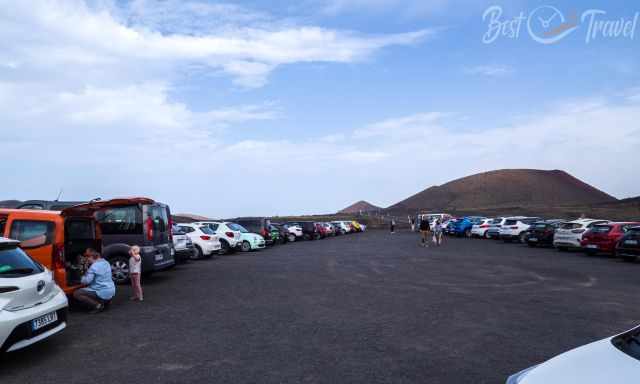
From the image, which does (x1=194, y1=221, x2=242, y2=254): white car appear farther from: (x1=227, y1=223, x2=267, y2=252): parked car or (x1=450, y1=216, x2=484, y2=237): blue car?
(x1=450, y1=216, x2=484, y2=237): blue car

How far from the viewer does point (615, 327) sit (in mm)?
7355

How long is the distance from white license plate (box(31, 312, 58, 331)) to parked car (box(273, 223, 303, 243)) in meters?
27.8

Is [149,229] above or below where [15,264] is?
above

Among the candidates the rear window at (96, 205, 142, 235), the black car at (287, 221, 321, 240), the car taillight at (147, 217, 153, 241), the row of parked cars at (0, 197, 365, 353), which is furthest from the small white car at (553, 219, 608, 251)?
the rear window at (96, 205, 142, 235)

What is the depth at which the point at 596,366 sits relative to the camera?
3.03 metres

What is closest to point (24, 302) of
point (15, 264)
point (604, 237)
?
point (15, 264)

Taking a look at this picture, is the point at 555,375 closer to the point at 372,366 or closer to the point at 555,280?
the point at 372,366

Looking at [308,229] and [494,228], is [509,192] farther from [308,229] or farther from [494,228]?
[308,229]

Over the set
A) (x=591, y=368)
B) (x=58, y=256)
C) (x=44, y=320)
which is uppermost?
(x=58, y=256)

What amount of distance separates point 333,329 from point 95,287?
13.9 ft

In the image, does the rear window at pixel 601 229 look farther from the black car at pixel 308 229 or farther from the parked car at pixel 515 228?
the black car at pixel 308 229

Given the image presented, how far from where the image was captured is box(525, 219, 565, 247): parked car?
25.5m

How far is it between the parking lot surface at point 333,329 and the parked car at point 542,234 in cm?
1242

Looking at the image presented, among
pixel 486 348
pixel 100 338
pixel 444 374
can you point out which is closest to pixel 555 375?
pixel 444 374
